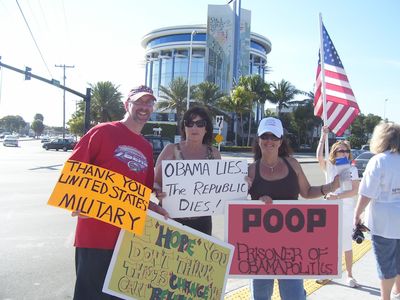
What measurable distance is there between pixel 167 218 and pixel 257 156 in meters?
0.98

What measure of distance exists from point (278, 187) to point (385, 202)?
1.17 metres

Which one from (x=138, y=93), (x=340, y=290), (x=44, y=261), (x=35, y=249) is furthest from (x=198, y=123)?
(x=35, y=249)

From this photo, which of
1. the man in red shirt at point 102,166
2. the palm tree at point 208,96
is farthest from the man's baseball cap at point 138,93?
the palm tree at point 208,96

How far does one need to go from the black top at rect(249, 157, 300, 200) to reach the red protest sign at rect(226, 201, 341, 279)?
0.26 feet

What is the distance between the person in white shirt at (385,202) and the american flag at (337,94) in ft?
5.27

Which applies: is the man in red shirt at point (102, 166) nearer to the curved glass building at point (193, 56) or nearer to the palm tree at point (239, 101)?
the palm tree at point (239, 101)

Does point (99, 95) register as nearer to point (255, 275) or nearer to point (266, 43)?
point (266, 43)

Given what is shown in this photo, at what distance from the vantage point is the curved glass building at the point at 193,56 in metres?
69.4

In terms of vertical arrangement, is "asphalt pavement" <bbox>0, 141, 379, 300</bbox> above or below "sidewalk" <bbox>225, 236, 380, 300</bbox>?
below

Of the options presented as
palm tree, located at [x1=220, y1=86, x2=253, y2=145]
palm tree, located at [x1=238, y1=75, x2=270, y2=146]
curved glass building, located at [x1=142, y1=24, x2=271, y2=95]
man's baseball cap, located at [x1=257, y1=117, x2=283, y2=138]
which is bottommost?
man's baseball cap, located at [x1=257, y1=117, x2=283, y2=138]

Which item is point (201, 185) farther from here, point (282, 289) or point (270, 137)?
point (282, 289)

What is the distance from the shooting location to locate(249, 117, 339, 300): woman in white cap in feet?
11.2

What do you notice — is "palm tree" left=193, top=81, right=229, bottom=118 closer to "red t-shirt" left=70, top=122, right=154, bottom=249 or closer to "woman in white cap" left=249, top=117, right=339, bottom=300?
"woman in white cap" left=249, top=117, right=339, bottom=300

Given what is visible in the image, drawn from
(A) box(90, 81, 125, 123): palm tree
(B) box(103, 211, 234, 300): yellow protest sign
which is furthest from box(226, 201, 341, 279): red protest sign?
(A) box(90, 81, 125, 123): palm tree
